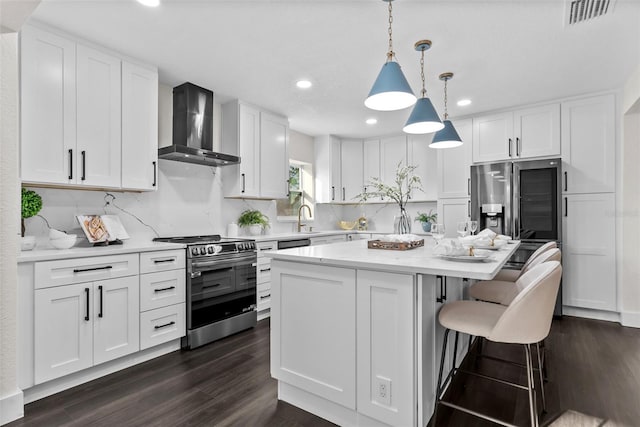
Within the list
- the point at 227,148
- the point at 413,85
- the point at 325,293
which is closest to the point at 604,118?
the point at 413,85

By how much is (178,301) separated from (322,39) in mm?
2445

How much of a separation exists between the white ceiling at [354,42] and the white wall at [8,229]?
61cm

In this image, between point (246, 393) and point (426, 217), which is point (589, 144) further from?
point (246, 393)

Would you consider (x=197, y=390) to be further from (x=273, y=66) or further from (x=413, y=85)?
(x=413, y=85)

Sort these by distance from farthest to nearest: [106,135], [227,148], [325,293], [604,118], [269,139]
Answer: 1. [269,139]
2. [227,148]
3. [604,118]
4. [106,135]
5. [325,293]

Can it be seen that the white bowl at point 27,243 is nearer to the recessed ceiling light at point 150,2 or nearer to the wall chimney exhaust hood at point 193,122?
the wall chimney exhaust hood at point 193,122

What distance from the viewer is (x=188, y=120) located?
3363 millimetres

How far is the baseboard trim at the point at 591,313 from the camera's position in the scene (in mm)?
3723

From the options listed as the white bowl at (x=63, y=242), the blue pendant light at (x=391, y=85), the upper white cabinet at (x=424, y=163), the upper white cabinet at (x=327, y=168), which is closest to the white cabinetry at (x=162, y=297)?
the white bowl at (x=63, y=242)

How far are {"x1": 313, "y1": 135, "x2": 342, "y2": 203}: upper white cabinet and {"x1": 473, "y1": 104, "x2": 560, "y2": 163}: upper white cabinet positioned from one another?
213 centimetres

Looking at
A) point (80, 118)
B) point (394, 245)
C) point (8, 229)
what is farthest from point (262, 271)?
point (8, 229)

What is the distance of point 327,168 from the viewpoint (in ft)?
18.1

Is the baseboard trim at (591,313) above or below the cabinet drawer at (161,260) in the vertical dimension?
below

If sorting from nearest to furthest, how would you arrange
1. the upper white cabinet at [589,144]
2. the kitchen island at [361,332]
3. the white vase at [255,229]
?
1. the kitchen island at [361,332]
2. the upper white cabinet at [589,144]
3. the white vase at [255,229]
